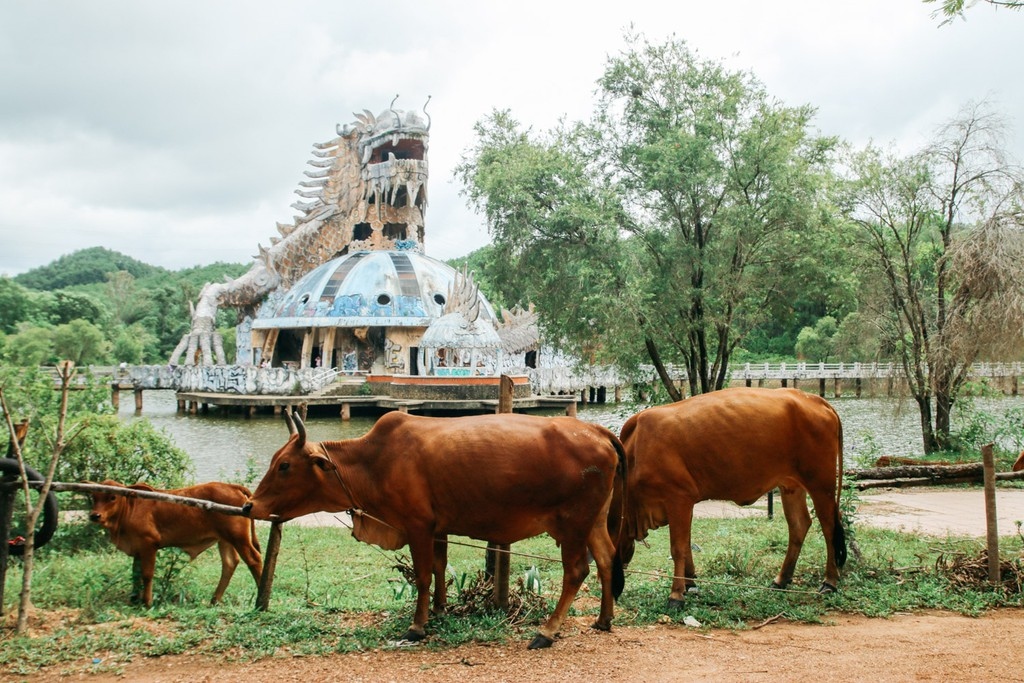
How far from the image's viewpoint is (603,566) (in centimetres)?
561

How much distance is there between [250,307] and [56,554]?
3813 cm

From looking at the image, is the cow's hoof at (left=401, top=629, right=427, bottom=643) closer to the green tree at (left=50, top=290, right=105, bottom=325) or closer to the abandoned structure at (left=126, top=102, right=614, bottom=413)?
the abandoned structure at (left=126, top=102, right=614, bottom=413)

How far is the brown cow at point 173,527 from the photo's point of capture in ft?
21.4

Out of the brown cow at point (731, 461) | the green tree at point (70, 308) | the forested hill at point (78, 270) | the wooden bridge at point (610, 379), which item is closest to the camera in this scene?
the brown cow at point (731, 461)

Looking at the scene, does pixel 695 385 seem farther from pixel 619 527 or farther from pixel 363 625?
pixel 363 625

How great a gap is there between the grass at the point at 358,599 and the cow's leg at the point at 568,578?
0.25 metres

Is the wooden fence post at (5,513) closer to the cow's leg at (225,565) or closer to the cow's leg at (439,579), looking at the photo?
the cow's leg at (225,565)

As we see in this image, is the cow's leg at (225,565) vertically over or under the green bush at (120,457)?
under

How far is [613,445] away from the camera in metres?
5.74

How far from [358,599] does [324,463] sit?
1.82 meters

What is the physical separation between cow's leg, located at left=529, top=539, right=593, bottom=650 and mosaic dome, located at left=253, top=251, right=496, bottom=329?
32.2m

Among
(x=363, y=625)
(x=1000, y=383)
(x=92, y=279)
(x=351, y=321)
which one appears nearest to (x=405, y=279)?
(x=351, y=321)

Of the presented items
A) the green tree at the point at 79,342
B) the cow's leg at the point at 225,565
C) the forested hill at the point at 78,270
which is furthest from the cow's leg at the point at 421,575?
the forested hill at the point at 78,270

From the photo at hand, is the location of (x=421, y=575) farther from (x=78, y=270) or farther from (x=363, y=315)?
(x=78, y=270)
